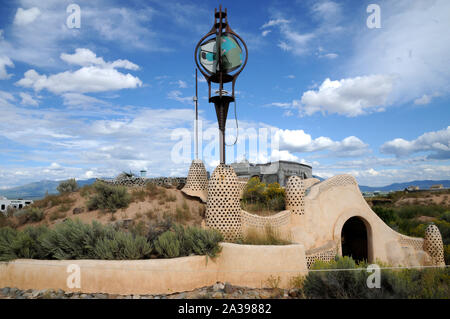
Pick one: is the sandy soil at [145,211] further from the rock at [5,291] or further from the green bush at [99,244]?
the rock at [5,291]

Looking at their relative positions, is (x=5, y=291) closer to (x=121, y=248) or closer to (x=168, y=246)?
(x=121, y=248)

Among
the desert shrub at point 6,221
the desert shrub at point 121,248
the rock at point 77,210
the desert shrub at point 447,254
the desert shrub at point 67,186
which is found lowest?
the desert shrub at point 447,254

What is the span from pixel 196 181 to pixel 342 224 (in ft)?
18.6

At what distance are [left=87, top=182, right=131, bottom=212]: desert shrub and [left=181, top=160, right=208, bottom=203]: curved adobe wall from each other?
95.6 inches

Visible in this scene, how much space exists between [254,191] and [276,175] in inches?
308

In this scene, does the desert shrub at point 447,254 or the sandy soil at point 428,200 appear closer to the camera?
the desert shrub at point 447,254

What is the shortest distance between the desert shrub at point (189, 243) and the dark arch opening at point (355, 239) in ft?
21.8

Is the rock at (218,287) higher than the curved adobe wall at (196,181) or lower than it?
lower

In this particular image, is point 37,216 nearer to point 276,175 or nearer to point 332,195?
point 332,195

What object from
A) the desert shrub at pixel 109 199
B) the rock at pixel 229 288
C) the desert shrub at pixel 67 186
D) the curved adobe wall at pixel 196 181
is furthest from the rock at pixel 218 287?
the desert shrub at pixel 67 186

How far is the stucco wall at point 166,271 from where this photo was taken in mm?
5480

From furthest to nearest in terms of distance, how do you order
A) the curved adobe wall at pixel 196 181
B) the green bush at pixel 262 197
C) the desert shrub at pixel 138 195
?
the desert shrub at pixel 138 195
the curved adobe wall at pixel 196 181
the green bush at pixel 262 197

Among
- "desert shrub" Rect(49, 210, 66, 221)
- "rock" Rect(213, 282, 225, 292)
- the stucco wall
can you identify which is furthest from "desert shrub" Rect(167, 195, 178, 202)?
"rock" Rect(213, 282, 225, 292)
